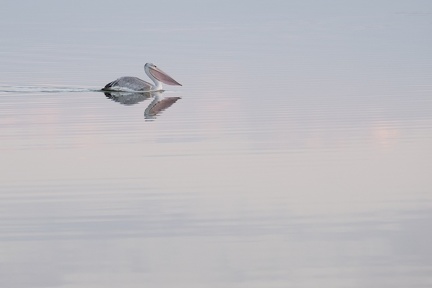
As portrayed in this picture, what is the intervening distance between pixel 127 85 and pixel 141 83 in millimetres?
373

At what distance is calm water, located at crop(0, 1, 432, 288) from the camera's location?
8398 millimetres

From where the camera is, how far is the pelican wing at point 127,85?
19406mm

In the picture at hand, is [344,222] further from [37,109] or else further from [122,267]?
[37,109]

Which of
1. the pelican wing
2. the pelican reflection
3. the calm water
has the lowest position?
the calm water

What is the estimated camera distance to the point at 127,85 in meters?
19.5

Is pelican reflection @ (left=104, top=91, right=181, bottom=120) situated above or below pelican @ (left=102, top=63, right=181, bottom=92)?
below

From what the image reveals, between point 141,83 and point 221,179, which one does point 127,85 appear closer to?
point 141,83

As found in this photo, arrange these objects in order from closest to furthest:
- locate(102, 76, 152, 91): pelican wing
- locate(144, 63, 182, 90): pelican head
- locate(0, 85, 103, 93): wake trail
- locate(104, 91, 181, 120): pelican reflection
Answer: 1. locate(104, 91, 181, 120): pelican reflection
2. locate(102, 76, 152, 91): pelican wing
3. locate(0, 85, 103, 93): wake trail
4. locate(144, 63, 182, 90): pelican head

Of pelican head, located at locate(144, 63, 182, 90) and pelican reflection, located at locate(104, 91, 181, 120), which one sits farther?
pelican head, located at locate(144, 63, 182, 90)

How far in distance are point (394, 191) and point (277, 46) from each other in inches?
828

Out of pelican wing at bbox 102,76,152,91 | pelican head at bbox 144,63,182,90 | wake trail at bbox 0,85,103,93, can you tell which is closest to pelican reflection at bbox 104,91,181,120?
pelican wing at bbox 102,76,152,91

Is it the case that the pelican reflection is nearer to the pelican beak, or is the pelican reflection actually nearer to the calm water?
the calm water

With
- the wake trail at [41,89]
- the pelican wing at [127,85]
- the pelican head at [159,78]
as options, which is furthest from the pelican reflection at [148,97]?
the wake trail at [41,89]

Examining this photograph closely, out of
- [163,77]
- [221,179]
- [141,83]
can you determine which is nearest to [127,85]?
[141,83]
